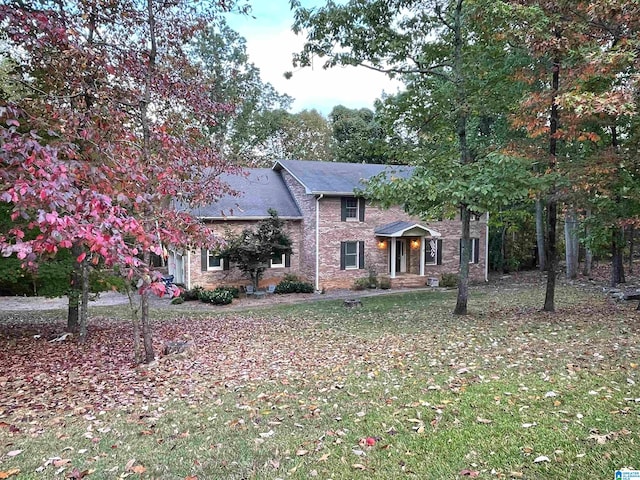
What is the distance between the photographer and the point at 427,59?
38.8 feet

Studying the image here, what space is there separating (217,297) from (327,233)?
19.1 ft

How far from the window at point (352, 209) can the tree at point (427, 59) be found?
27.1 feet

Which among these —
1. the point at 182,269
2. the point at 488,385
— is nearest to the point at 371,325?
the point at 488,385

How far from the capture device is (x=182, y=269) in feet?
64.4

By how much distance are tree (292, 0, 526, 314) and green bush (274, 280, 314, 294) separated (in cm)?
860

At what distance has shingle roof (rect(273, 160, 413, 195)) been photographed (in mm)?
19766

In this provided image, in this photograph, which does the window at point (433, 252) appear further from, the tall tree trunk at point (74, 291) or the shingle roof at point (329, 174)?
the tall tree trunk at point (74, 291)

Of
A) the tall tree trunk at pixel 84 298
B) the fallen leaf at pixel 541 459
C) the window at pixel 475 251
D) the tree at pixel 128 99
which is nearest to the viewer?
the fallen leaf at pixel 541 459

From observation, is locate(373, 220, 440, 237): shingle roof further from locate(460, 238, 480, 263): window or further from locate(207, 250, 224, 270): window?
locate(207, 250, 224, 270): window

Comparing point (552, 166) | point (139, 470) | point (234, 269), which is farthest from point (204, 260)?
point (139, 470)

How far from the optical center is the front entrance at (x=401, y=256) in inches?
880

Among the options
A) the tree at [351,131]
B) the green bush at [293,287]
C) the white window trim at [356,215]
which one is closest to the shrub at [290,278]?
the green bush at [293,287]

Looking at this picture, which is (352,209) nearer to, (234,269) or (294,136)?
(234,269)

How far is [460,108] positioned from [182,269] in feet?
45.3
